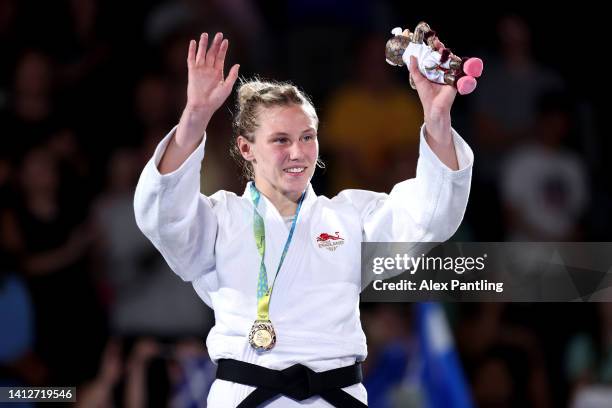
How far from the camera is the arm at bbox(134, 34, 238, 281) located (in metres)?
3.30

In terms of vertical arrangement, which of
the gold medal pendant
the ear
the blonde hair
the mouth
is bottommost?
the gold medal pendant

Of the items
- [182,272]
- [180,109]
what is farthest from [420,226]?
[180,109]

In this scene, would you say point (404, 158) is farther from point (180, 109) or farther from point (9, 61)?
point (9, 61)

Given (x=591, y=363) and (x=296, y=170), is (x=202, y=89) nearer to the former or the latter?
(x=296, y=170)

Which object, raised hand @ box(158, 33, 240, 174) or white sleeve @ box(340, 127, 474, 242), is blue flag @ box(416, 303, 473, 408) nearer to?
white sleeve @ box(340, 127, 474, 242)

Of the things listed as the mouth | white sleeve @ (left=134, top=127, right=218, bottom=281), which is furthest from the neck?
white sleeve @ (left=134, top=127, right=218, bottom=281)

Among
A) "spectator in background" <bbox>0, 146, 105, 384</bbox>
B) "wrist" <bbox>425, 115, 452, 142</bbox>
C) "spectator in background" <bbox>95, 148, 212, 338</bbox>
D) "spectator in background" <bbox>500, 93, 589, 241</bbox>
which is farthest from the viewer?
"spectator in background" <bbox>500, 93, 589, 241</bbox>

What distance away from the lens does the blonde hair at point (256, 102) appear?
142 inches

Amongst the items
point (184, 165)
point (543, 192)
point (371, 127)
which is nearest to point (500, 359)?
point (543, 192)

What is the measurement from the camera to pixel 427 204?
3.34 metres

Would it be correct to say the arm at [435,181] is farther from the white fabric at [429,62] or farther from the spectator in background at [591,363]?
the spectator in background at [591,363]

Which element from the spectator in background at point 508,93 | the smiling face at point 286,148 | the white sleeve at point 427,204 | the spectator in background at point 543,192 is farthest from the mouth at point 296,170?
the spectator in background at point 508,93

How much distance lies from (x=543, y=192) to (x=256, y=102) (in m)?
3.80

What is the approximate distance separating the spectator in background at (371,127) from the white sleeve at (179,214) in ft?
10.5
